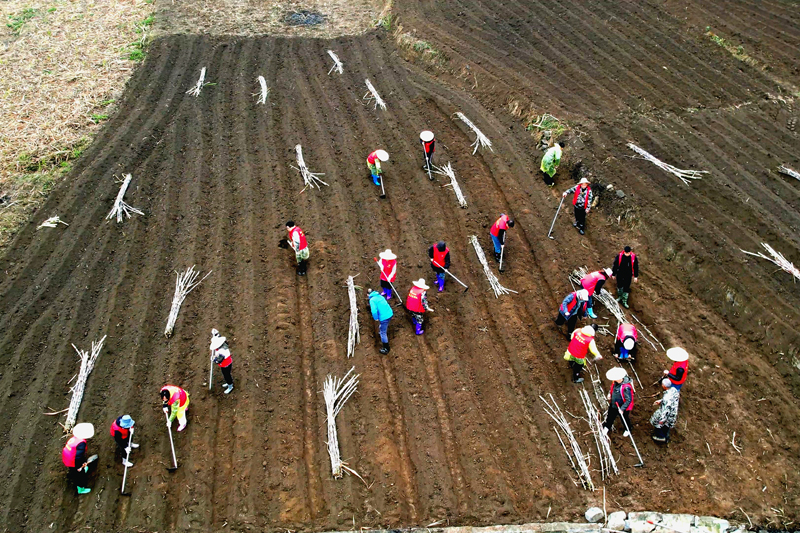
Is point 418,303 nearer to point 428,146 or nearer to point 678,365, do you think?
point 678,365

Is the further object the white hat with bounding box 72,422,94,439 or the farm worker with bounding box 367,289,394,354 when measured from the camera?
the farm worker with bounding box 367,289,394,354

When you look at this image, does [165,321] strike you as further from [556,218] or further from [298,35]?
[298,35]

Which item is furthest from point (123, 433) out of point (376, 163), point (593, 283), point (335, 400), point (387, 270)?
point (593, 283)

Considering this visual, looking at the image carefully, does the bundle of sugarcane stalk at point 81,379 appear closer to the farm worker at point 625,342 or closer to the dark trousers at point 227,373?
the dark trousers at point 227,373

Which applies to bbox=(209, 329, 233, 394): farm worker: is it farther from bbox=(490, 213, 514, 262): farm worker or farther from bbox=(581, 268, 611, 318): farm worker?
bbox=(581, 268, 611, 318): farm worker

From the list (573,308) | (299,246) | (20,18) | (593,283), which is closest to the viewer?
(573,308)

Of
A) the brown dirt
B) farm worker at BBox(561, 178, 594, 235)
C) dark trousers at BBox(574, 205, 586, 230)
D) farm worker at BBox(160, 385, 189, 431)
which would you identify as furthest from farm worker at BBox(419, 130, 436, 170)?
farm worker at BBox(160, 385, 189, 431)
